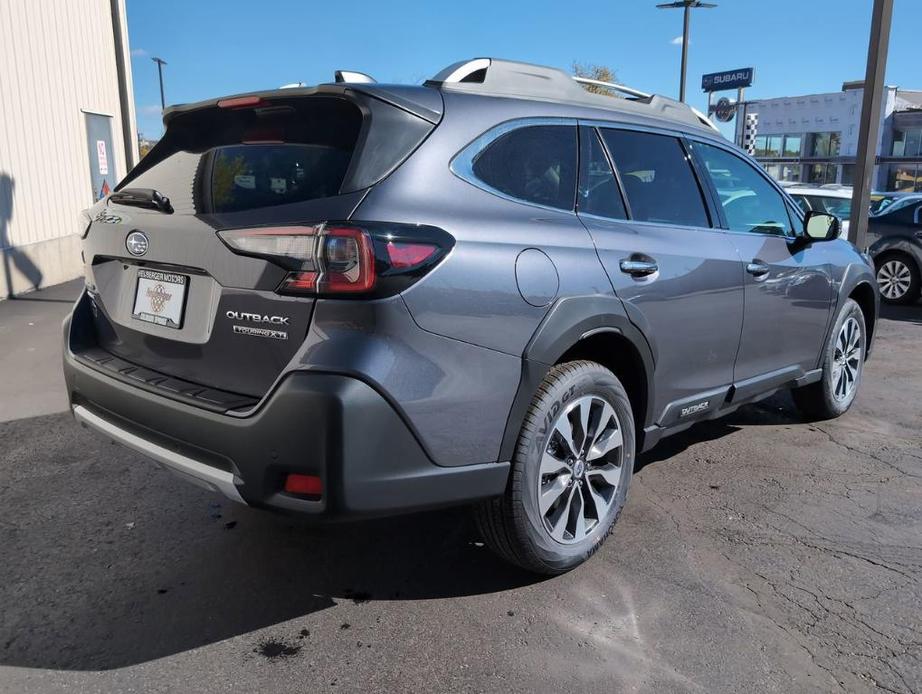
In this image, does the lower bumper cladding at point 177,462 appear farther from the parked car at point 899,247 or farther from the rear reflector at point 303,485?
the parked car at point 899,247

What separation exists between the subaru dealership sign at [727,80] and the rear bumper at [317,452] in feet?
115

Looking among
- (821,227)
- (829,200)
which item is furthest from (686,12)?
(821,227)

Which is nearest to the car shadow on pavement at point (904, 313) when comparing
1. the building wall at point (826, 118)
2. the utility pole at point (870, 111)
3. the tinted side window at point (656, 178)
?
the utility pole at point (870, 111)

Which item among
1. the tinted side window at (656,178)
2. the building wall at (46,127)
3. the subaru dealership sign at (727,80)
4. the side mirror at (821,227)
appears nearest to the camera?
the tinted side window at (656,178)

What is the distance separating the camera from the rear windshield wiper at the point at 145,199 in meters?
2.92

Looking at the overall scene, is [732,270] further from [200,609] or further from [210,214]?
[200,609]

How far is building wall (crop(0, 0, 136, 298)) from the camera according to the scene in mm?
10148

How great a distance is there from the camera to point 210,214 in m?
2.72

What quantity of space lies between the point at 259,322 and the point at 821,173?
45925mm

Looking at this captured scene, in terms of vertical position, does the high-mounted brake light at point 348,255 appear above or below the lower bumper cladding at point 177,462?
above

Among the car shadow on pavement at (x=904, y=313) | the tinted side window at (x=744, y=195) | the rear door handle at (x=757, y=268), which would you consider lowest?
the car shadow on pavement at (x=904, y=313)

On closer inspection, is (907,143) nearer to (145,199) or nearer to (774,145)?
(774,145)

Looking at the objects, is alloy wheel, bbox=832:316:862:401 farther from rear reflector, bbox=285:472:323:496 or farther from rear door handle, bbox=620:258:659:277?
rear reflector, bbox=285:472:323:496

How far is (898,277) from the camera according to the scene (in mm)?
10625
